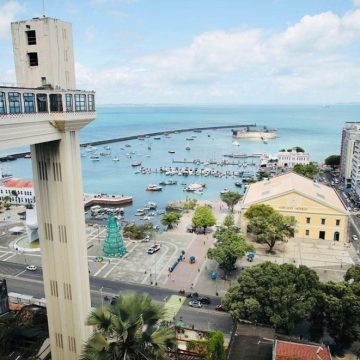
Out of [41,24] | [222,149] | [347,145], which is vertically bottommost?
[222,149]

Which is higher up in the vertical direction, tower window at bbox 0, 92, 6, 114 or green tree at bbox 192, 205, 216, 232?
tower window at bbox 0, 92, 6, 114

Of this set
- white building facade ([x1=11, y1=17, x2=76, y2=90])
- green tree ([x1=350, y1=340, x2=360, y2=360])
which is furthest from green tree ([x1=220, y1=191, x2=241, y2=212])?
white building facade ([x1=11, y1=17, x2=76, y2=90])

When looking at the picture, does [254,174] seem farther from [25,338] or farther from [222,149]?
[25,338]

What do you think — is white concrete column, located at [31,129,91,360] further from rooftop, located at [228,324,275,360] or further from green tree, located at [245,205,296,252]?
green tree, located at [245,205,296,252]

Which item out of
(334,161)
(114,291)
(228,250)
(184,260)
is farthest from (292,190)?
(334,161)

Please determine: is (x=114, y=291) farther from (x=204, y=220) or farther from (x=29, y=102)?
(x=29, y=102)

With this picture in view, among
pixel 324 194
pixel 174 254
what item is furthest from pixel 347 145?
pixel 174 254

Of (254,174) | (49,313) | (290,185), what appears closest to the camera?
(49,313)
